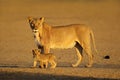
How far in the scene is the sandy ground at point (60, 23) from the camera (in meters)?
17.9

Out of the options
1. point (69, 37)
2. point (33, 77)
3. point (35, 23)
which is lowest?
point (33, 77)

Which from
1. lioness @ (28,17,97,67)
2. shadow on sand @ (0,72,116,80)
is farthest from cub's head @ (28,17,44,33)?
shadow on sand @ (0,72,116,80)

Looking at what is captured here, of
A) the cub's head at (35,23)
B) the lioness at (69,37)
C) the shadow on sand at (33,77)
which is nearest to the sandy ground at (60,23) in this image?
the shadow on sand at (33,77)

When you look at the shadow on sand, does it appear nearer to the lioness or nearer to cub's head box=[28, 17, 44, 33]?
cub's head box=[28, 17, 44, 33]

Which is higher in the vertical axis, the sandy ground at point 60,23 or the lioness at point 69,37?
the lioness at point 69,37

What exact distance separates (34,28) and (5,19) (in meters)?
22.4

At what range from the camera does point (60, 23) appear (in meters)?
38.0

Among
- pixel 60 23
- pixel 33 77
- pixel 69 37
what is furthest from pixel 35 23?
pixel 60 23

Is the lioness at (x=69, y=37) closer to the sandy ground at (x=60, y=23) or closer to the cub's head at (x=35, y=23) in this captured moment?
the cub's head at (x=35, y=23)

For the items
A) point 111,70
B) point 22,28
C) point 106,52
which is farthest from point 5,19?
point 111,70

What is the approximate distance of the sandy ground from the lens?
58.6 feet

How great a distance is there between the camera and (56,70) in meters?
18.5

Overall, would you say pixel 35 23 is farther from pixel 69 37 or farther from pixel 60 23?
pixel 60 23

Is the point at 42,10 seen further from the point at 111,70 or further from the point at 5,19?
the point at 111,70
